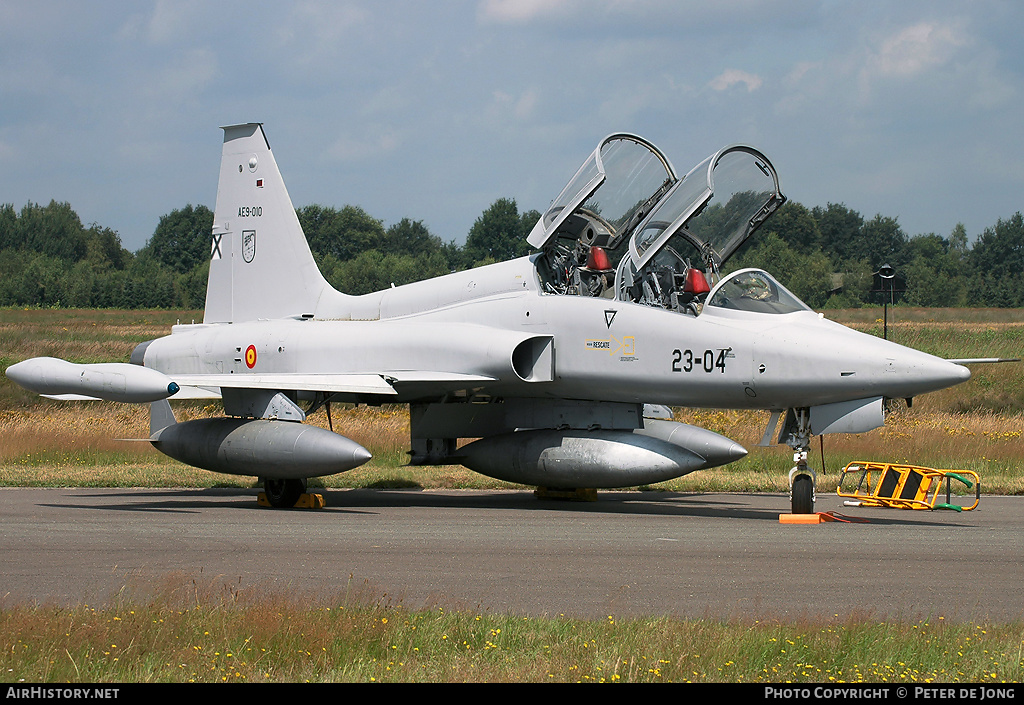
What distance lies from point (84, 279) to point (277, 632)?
78.4m

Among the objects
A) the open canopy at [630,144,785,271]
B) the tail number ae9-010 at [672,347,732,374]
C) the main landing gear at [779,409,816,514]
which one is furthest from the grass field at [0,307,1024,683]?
the open canopy at [630,144,785,271]

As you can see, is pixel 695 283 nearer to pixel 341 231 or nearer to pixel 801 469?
pixel 801 469

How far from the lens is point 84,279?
78.9 metres

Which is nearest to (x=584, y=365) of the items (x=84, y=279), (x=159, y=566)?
(x=159, y=566)

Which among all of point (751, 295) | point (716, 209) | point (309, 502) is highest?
point (716, 209)

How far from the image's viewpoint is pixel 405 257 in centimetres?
8081

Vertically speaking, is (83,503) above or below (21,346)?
below

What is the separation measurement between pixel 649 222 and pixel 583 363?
6.35ft

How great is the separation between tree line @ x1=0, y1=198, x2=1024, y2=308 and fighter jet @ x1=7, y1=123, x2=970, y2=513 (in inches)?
497

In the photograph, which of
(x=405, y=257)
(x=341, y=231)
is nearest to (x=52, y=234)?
(x=341, y=231)

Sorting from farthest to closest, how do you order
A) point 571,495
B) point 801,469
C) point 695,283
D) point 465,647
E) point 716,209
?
point 571,495 → point 716,209 → point 695,283 → point 801,469 → point 465,647

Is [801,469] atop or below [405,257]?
below

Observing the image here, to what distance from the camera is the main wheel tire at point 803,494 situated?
41.2 feet

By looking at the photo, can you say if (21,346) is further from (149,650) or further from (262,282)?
(149,650)
